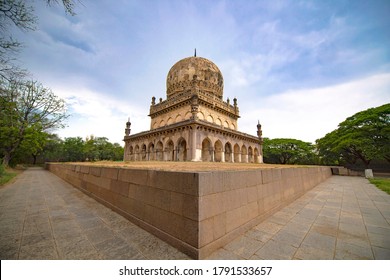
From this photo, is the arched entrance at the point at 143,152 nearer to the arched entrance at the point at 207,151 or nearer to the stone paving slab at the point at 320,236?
the arched entrance at the point at 207,151

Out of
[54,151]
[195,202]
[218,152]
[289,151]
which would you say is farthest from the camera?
[54,151]

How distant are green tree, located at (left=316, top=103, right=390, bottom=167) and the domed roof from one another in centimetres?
2021

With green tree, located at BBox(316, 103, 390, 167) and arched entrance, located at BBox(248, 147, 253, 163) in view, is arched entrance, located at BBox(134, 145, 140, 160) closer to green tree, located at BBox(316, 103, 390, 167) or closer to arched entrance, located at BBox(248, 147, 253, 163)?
arched entrance, located at BBox(248, 147, 253, 163)

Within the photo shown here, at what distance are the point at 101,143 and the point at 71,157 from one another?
772cm

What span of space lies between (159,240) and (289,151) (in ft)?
139

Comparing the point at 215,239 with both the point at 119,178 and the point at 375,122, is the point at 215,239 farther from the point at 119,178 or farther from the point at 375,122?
the point at 375,122

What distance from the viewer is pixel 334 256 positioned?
95.0 inches

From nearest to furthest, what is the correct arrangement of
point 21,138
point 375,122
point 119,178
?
point 119,178
point 21,138
point 375,122

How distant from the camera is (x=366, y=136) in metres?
21.4

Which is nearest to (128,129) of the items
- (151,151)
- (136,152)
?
(136,152)

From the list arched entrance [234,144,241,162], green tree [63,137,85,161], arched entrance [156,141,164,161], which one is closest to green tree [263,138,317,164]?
arched entrance [234,144,241,162]

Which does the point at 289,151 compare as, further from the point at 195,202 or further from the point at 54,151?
the point at 54,151
